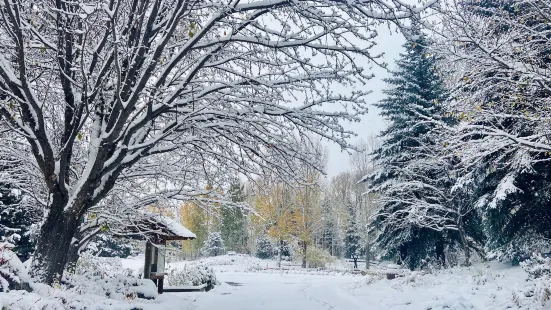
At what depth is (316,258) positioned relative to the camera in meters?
38.6

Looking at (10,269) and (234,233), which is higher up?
(234,233)

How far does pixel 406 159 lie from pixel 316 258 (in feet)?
71.6

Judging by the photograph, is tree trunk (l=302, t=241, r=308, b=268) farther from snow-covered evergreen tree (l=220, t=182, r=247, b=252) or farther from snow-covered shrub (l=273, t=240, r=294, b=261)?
snow-covered evergreen tree (l=220, t=182, r=247, b=252)

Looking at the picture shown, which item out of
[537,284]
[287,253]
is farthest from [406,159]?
[287,253]

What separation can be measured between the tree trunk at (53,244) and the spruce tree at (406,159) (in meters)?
14.1

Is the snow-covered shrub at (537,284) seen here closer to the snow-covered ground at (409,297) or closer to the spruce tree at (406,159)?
the snow-covered ground at (409,297)

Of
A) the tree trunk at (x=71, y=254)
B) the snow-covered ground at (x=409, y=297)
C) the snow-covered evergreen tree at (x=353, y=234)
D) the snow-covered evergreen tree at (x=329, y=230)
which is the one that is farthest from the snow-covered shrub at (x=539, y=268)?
the snow-covered evergreen tree at (x=353, y=234)

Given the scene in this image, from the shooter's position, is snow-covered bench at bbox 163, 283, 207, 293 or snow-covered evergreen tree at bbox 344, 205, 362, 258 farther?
snow-covered evergreen tree at bbox 344, 205, 362, 258

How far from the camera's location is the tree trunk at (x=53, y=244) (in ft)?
17.3

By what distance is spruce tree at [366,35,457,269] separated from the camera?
59.2 ft

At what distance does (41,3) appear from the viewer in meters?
5.28

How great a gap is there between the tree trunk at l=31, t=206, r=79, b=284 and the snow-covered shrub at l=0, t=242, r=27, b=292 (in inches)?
12.1

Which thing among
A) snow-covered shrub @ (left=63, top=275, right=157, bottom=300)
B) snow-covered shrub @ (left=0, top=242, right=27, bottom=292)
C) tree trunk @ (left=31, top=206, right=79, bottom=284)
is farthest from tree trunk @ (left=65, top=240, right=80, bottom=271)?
snow-covered shrub @ (left=0, top=242, right=27, bottom=292)

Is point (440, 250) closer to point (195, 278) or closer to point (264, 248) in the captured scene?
point (195, 278)
